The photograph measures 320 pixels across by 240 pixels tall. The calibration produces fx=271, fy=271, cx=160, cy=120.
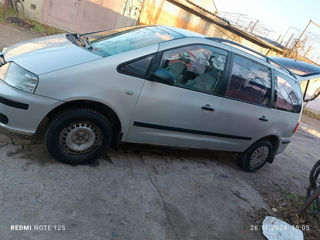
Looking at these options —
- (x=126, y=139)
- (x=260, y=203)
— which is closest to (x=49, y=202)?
(x=126, y=139)

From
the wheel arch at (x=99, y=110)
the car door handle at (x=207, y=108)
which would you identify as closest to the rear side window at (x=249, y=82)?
the car door handle at (x=207, y=108)

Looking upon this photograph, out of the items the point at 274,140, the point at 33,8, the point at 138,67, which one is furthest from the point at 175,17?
the point at 138,67

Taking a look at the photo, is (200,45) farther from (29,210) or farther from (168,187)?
(29,210)

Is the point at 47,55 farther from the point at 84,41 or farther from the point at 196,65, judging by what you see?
the point at 196,65

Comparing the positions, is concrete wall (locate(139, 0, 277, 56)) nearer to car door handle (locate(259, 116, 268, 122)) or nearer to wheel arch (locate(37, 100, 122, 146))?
car door handle (locate(259, 116, 268, 122))

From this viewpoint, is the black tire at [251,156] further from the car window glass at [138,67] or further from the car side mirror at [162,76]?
the car window glass at [138,67]

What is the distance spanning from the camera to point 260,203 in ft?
13.1

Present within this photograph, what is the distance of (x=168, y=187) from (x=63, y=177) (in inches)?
51.9

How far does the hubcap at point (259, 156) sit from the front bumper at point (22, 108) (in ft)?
11.2

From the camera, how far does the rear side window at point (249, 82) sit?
13.0ft

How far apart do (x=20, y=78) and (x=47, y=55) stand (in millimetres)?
406

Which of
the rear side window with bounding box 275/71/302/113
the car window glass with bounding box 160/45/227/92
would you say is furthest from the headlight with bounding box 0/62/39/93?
the rear side window with bounding box 275/71/302/113

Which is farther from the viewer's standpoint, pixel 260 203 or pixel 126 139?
pixel 260 203

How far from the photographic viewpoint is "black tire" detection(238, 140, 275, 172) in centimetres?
469
